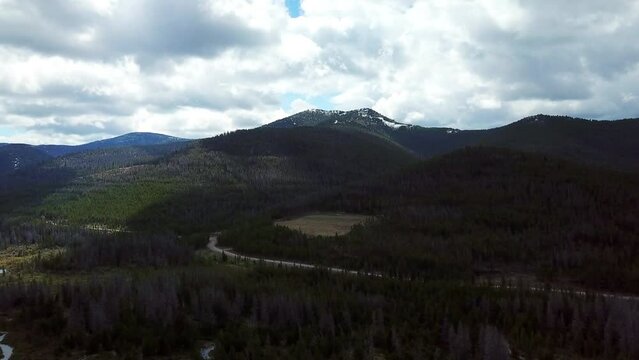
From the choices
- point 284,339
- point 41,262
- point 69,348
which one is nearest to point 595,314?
point 284,339

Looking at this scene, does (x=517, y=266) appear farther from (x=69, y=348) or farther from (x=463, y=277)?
(x=69, y=348)

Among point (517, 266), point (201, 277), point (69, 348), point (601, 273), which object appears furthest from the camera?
point (517, 266)

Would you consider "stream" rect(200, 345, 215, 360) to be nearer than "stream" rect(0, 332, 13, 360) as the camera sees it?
Yes

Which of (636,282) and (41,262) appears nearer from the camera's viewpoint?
(636,282)

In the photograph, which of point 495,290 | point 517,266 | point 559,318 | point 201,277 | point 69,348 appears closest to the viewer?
point 69,348

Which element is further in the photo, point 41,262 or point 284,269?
point 41,262

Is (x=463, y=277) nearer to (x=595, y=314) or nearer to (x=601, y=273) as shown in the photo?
(x=601, y=273)

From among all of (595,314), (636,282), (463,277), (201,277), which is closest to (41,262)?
(201,277)

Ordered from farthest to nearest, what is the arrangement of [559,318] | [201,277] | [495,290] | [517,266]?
[517,266]
[201,277]
[495,290]
[559,318]

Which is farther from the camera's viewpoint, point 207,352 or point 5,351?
point 5,351

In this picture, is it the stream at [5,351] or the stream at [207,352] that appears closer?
the stream at [207,352]
